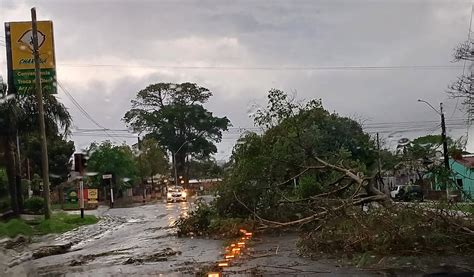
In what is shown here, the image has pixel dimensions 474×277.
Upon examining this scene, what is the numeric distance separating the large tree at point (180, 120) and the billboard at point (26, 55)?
118ft

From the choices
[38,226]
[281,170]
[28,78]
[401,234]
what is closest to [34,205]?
[38,226]

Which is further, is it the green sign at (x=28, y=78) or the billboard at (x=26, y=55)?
the green sign at (x=28, y=78)

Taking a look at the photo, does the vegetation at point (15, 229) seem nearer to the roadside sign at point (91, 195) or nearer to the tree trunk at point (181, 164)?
the roadside sign at point (91, 195)

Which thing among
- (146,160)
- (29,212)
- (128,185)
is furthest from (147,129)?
(29,212)

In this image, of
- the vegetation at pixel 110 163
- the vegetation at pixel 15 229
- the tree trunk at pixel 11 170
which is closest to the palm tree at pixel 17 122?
the tree trunk at pixel 11 170

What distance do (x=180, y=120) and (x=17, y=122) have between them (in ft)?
126

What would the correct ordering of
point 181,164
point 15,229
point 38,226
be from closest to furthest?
point 15,229
point 38,226
point 181,164

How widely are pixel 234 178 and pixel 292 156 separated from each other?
2.26m

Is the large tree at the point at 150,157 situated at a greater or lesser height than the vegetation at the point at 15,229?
greater

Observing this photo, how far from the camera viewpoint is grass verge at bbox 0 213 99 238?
73.0 ft

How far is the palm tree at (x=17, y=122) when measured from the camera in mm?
27031

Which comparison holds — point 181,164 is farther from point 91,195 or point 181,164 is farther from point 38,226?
point 38,226

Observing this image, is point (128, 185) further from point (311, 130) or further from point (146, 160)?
point (311, 130)

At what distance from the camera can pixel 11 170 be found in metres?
28.1
